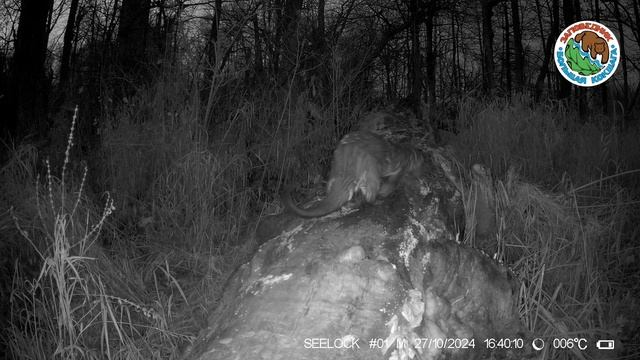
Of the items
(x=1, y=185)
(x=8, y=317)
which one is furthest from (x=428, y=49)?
(x=8, y=317)

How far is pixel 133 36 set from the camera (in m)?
4.54

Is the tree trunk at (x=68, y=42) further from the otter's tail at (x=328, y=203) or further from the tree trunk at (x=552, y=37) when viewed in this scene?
the tree trunk at (x=552, y=37)

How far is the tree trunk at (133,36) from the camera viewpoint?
438 cm

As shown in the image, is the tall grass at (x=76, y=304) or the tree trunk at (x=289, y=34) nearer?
the tall grass at (x=76, y=304)

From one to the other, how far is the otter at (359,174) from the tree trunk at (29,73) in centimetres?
311

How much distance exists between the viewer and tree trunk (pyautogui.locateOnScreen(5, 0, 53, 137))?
13.7 ft

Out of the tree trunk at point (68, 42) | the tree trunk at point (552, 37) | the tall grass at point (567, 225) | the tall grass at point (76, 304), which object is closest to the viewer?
the tall grass at point (76, 304)

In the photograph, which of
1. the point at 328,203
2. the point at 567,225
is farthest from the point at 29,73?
the point at 567,225

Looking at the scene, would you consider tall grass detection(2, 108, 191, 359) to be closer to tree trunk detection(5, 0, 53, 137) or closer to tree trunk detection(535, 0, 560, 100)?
tree trunk detection(5, 0, 53, 137)

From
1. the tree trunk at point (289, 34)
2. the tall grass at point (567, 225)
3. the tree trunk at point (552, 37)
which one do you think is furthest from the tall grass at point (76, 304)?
the tree trunk at point (552, 37)

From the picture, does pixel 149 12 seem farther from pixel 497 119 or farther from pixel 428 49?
pixel 428 49

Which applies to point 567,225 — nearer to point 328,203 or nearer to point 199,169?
point 328,203

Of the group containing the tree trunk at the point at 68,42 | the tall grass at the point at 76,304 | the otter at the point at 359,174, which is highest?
the tree trunk at the point at 68,42

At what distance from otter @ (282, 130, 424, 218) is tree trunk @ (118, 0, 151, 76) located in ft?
9.40
